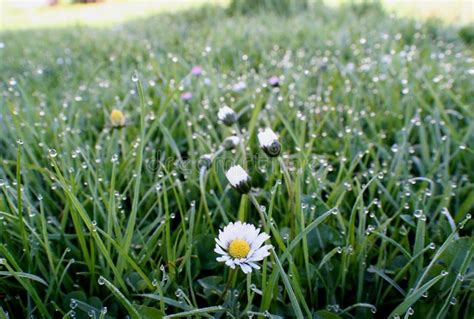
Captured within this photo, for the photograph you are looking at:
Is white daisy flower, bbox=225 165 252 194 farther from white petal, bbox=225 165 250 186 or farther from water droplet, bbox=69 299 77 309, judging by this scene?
water droplet, bbox=69 299 77 309

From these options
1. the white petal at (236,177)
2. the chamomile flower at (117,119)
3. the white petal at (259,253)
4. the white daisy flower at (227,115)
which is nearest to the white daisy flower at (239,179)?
the white petal at (236,177)

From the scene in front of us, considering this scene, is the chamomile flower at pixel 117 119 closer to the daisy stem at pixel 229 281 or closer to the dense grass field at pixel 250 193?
the dense grass field at pixel 250 193

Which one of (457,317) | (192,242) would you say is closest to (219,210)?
(192,242)

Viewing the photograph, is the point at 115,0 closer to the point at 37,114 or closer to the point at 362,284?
the point at 37,114

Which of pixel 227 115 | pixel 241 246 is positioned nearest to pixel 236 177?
pixel 241 246

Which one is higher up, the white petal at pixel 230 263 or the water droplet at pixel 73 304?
the white petal at pixel 230 263

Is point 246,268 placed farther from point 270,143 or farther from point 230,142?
point 230,142

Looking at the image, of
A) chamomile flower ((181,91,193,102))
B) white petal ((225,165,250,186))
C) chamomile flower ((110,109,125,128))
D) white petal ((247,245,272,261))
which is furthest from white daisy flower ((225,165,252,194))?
chamomile flower ((181,91,193,102))

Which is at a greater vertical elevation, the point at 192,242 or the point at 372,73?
the point at 372,73
